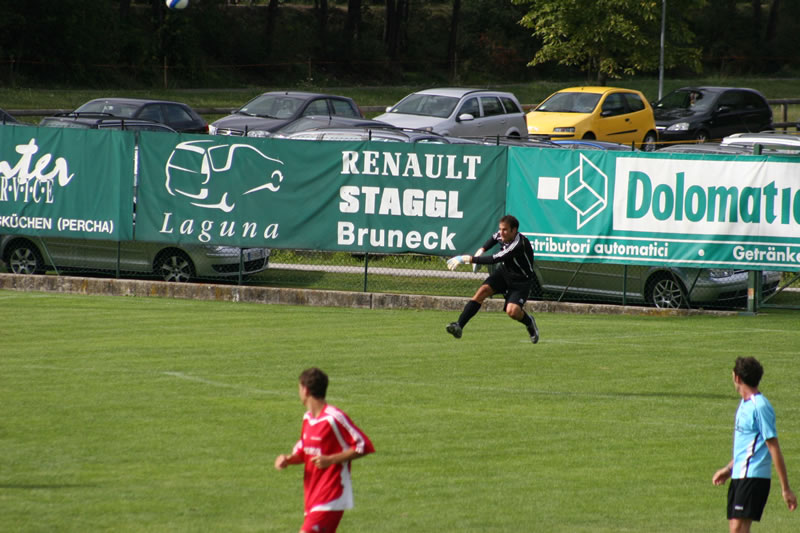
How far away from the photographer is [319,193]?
2023 cm

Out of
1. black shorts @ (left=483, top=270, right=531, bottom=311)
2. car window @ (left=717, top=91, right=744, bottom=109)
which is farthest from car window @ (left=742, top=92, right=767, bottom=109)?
black shorts @ (left=483, top=270, right=531, bottom=311)

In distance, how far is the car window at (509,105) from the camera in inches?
1225

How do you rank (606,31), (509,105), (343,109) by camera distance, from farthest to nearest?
1. (606,31)
2. (509,105)
3. (343,109)

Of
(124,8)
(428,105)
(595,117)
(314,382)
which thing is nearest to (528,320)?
(314,382)

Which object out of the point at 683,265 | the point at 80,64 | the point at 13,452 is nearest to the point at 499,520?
the point at 13,452

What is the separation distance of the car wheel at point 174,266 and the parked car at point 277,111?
22.9ft

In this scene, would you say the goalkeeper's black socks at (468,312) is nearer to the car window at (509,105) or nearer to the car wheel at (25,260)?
the car wheel at (25,260)

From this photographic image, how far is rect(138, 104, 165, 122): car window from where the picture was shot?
93.5 ft

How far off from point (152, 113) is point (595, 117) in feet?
37.7

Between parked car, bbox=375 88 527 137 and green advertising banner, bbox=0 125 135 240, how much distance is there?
30.9 ft

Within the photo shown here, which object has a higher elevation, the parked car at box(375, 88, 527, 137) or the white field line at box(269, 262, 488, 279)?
the parked car at box(375, 88, 527, 137)

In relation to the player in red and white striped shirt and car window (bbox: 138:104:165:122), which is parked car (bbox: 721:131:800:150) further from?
the player in red and white striped shirt

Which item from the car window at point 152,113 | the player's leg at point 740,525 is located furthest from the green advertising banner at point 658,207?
the car window at point 152,113

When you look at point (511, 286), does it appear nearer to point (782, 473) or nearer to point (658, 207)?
point (658, 207)
